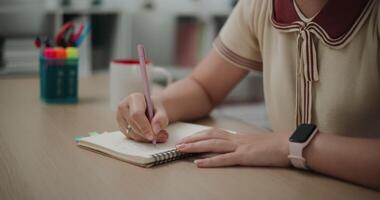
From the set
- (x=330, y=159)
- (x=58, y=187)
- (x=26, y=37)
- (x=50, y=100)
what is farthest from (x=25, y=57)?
(x=330, y=159)

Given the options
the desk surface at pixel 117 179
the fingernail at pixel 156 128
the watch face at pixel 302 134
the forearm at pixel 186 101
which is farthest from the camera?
the forearm at pixel 186 101

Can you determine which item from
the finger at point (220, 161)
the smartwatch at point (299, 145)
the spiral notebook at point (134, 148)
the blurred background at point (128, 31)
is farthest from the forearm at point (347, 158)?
the blurred background at point (128, 31)

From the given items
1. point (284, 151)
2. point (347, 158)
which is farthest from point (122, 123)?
point (347, 158)

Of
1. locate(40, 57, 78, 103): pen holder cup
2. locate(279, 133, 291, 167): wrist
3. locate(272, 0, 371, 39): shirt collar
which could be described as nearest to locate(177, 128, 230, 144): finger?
locate(279, 133, 291, 167): wrist

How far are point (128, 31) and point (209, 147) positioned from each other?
183 cm

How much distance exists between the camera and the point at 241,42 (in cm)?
120

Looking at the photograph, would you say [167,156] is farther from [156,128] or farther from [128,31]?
[128,31]

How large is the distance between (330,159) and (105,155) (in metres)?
0.38

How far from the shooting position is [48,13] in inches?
92.9

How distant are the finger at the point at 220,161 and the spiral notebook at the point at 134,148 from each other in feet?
0.18

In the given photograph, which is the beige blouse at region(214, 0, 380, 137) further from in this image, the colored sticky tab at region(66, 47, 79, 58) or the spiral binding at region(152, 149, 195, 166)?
the colored sticky tab at region(66, 47, 79, 58)

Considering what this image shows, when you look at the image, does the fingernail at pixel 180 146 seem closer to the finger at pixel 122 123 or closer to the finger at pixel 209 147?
the finger at pixel 209 147

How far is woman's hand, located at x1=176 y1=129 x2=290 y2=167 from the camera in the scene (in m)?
0.86

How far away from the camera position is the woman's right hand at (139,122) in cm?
95
